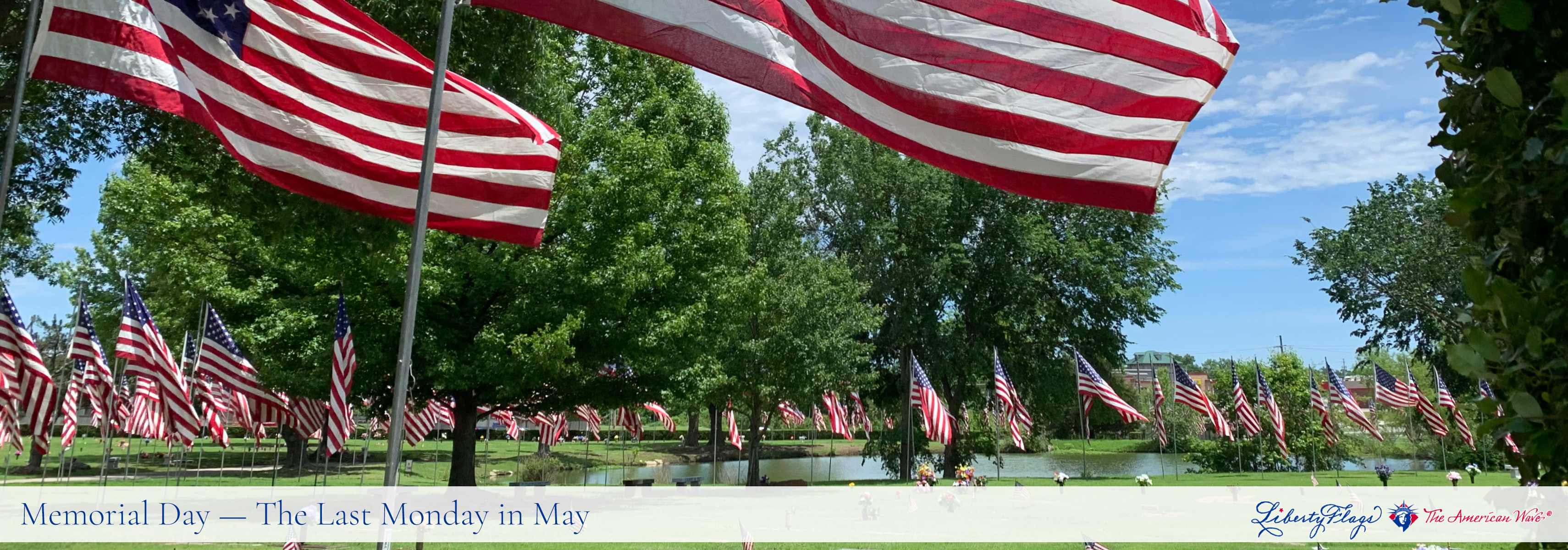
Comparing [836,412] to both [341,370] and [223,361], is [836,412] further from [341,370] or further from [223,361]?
[341,370]

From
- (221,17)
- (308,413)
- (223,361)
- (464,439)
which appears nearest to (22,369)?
(223,361)

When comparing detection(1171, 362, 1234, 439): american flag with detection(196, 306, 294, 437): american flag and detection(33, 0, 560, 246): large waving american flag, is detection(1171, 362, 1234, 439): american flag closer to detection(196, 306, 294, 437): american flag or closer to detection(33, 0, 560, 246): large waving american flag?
detection(196, 306, 294, 437): american flag

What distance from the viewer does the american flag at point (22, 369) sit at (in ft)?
52.9

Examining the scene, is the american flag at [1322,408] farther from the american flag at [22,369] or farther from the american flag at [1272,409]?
the american flag at [22,369]

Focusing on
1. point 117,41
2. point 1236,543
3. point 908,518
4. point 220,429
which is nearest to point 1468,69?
point 117,41

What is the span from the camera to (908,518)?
20.6 m

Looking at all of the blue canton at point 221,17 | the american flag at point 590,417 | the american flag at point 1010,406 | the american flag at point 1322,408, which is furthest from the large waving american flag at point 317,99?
the american flag at point 1322,408

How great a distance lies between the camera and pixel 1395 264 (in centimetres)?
4784

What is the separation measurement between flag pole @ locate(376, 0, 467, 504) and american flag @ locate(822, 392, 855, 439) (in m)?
29.4

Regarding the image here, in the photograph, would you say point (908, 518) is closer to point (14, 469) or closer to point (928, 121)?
point (928, 121)

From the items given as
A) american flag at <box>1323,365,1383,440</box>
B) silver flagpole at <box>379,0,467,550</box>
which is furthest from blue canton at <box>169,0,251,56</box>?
american flag at <box>1323,365,1383,440</box>

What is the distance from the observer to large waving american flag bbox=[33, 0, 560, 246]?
241 inches

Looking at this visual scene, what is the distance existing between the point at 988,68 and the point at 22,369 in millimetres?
18695

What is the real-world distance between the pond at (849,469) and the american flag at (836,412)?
209cm
